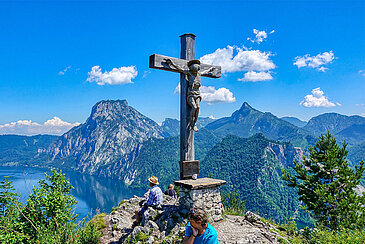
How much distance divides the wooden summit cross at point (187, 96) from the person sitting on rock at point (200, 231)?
3.39 m

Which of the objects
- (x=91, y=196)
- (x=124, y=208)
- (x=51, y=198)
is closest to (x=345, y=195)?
(x=124, y=208)

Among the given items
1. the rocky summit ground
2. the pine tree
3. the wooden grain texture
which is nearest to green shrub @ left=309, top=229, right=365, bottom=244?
the rocky summit ground

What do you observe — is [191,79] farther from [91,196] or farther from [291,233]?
[91,196]

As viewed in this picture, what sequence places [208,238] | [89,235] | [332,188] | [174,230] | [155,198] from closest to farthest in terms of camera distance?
1. [208,238]
2. [174,230]
3. [89,235]
4. [155,198]
5. [332,188]

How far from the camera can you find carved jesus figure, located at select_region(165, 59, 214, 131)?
6.91 meters

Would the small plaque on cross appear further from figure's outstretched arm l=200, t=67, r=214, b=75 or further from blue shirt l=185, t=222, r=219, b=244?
blue shirt l=185, t=222, r=219, b=244

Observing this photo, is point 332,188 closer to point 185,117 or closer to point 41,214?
point 185,117

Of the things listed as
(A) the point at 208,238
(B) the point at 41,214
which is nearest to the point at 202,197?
(A) the point at 208,238

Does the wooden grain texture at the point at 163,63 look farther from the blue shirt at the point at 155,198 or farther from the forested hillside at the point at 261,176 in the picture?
the forested hillside at the point at 261,176

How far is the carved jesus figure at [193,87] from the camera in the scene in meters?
6.91

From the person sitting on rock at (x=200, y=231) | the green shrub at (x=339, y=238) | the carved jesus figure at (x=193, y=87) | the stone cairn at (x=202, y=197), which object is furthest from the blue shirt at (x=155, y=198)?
the green shrub at (x=339, y=238)

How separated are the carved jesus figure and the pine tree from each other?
18.9 feet

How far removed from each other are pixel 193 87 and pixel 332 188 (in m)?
6.89

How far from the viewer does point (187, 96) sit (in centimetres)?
700
